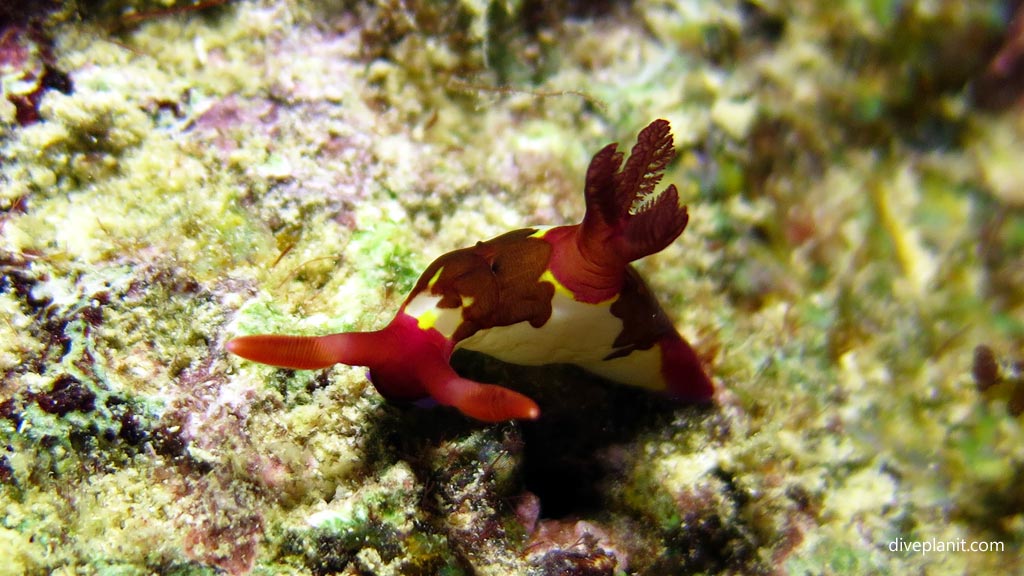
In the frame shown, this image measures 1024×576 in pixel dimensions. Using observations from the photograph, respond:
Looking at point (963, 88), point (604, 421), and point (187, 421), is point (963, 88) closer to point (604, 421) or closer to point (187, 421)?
point (604, 421)

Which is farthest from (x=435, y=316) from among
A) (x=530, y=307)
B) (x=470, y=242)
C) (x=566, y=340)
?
(x=470, y=242)

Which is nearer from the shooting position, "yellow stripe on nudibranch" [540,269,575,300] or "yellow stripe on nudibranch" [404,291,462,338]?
"yellow stripe on nudibranch" [404,291,462,338]

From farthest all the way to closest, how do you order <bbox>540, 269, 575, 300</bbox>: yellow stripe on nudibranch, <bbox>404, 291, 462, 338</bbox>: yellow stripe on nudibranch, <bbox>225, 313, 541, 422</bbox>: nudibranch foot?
<bbox>540, 269, 575, 300</bbox>: yellow stripe on nudibranch, <bbox>404, 291, 462, 338</bbox>: yellow stripe on nudibranch, <bbox>225, 313, 541, 422</bbox>: nudibranch foot

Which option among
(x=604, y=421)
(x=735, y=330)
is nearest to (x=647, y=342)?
(x=604, y=421)

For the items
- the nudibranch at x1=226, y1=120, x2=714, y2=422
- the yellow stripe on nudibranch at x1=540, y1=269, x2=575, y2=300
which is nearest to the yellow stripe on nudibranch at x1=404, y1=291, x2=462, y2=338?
the nudibranch at x1=226, y1=120, x2=714, y2=422

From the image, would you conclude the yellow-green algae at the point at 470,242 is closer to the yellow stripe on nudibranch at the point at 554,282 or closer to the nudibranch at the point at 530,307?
the nudibranch at the point at 530,307

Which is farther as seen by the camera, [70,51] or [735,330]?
[735,330]

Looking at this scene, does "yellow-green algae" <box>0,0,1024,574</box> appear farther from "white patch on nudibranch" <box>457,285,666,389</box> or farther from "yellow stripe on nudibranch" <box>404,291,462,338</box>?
"yellow stripe on nudibranch" <box>404,291,462,338</box>
